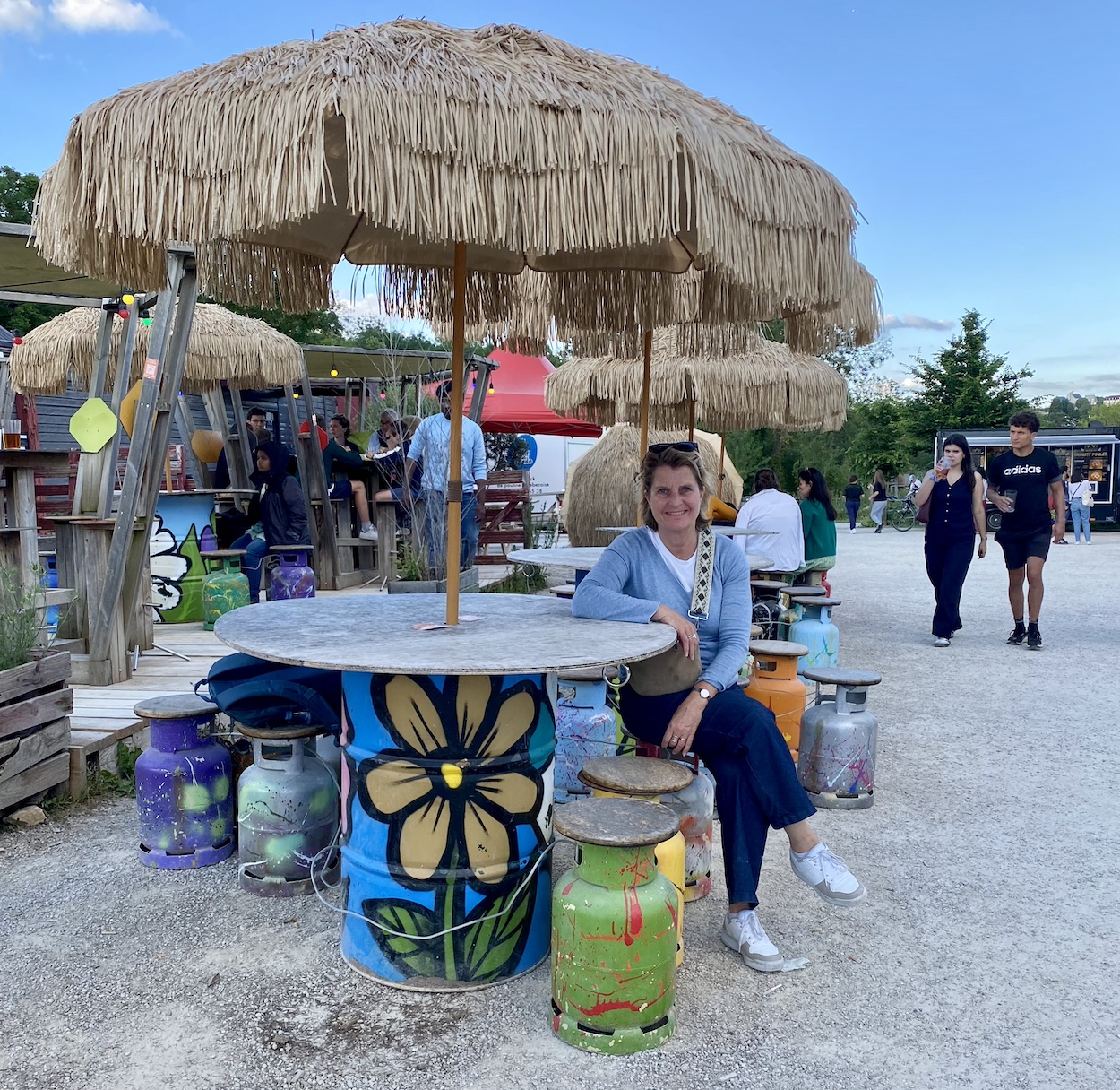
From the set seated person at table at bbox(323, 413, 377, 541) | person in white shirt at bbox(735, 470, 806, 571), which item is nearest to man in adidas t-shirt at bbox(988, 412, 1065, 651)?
person in white shirt at bbox(735, 470, 806, 571)

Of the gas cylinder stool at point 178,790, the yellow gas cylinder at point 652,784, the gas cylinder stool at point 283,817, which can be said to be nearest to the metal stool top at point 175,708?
the gas cylinder stool at point 178,790

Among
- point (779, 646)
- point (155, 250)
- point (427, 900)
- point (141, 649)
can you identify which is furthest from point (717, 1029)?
point (141, 649)

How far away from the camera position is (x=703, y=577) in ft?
9.30

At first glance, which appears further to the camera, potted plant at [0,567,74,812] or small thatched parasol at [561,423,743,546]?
small thatched parasol at [561,423,743,546]

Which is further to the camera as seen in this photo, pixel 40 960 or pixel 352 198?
pixel 40 960

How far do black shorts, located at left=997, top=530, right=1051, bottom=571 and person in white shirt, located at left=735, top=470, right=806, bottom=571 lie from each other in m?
1.76

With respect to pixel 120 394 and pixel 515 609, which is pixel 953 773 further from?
pixel 120 394

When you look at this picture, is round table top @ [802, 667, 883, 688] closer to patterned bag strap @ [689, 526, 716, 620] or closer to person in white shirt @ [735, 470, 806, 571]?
patterned bag strap @ [689, 526, 716, 620]

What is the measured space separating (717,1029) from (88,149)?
2.63 metres

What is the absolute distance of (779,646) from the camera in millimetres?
3979

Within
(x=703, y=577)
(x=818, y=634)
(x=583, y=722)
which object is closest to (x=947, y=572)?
(x=818, y=634)

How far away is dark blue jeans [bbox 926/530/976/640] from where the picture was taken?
22.6 feet

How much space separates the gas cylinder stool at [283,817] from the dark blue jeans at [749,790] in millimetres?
1230

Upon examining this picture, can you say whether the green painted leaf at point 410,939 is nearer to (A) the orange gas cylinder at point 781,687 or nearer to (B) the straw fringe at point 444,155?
(B) the straw fringe at point 444,155
